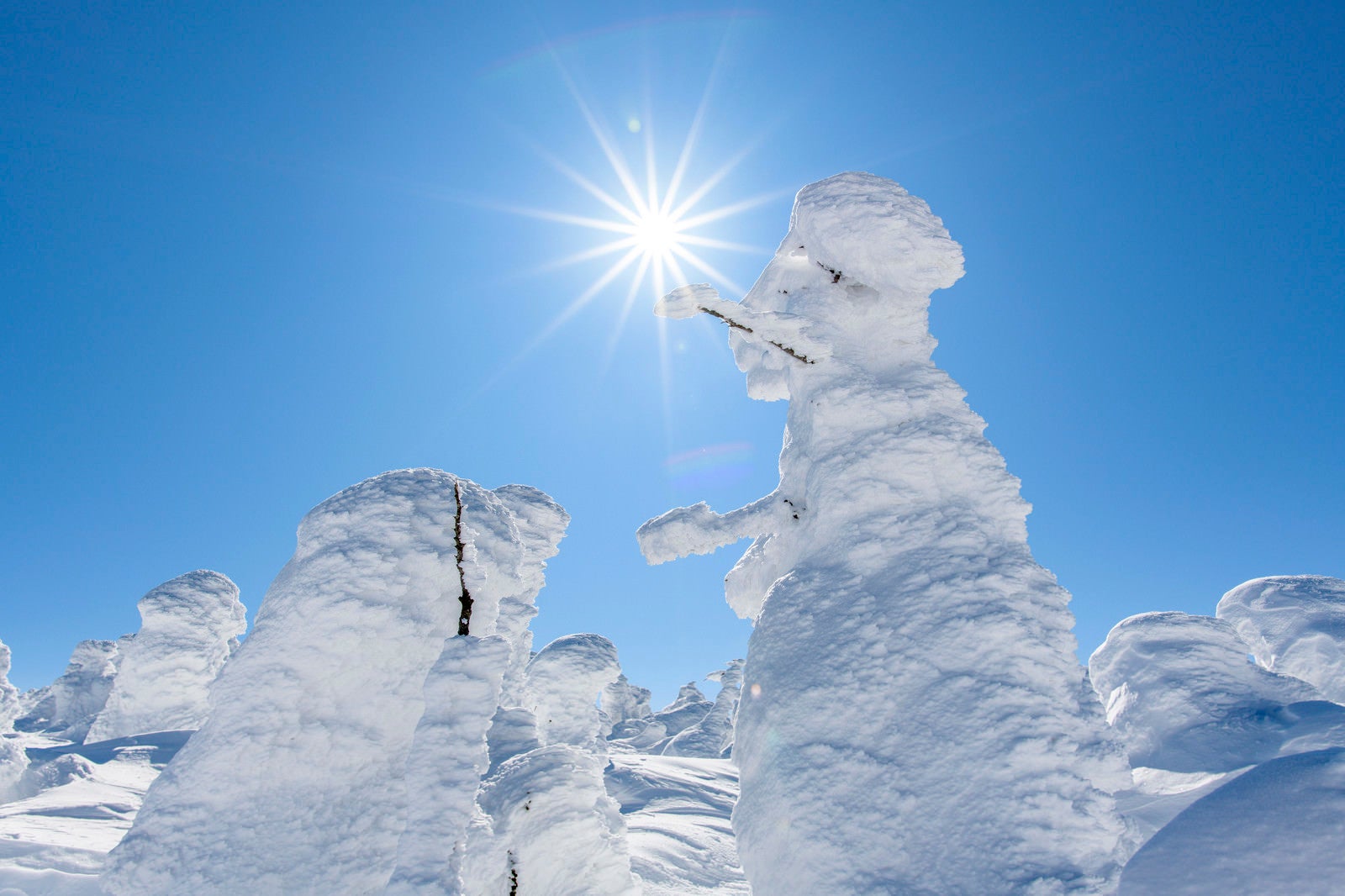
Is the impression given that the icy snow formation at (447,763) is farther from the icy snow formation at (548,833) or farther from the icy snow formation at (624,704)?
the icy snow formation at (624,704)

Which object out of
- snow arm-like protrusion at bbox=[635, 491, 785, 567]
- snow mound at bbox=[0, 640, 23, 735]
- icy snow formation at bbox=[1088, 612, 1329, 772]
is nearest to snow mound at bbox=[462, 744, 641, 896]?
snow arm-like protrusion at bbox=[635, 491, 785, 567]

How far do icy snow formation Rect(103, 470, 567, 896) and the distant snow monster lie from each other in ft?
7.55

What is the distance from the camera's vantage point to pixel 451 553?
7207mm

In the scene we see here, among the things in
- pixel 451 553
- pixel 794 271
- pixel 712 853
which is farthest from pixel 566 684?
pixel 794 271

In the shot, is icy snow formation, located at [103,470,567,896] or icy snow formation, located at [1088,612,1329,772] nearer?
icy snow formation, located at [103,470,567,896]

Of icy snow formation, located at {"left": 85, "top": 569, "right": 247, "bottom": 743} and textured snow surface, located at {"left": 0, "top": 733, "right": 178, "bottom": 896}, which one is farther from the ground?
icy snow formation, located at {"left": 85, "top": 569, "right": 247, "bottom": 743}

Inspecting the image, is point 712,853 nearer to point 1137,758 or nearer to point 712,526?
point 1137,758

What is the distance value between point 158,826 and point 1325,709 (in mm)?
13567

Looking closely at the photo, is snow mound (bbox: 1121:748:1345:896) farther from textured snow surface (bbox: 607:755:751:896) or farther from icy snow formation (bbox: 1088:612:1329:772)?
textured snow surface (bbox: 607:755:751:896)

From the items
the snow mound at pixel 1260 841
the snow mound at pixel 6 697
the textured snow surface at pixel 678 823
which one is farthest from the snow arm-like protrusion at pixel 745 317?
the snow mound at pixel 6 697

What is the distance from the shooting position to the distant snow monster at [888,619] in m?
4.30

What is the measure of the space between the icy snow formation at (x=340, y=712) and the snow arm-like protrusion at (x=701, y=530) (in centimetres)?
199

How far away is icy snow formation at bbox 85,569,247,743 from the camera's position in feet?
72.6

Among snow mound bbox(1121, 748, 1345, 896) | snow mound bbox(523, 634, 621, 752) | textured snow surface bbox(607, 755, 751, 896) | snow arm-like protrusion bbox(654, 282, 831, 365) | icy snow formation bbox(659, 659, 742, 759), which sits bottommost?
snow mound bbox(1121, 748, 1345, 896)
